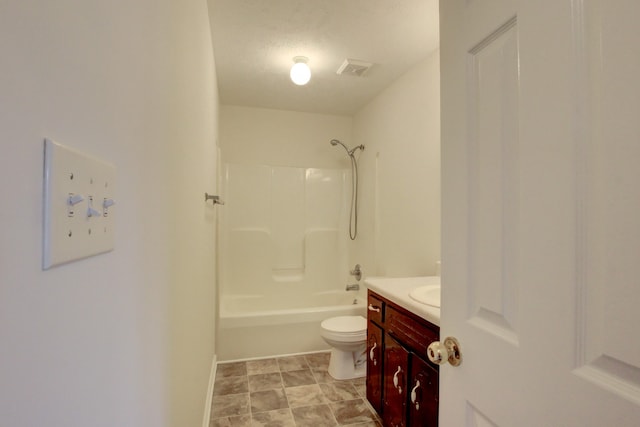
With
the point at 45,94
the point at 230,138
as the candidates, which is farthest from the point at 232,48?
the point at 45,94

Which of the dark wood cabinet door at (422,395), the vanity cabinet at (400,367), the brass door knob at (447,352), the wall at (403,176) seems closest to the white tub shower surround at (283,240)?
the wall at (403,176)

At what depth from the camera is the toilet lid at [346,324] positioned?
8.24 feet

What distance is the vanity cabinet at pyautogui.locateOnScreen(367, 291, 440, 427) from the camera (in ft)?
4.50

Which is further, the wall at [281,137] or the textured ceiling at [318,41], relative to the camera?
the wall at [281,137]

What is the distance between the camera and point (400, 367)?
1628 millimetres

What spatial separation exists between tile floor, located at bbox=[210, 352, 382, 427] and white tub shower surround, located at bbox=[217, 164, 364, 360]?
47 centimetres

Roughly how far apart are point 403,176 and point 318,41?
1210mm

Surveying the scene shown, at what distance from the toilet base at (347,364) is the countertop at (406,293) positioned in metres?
0.84

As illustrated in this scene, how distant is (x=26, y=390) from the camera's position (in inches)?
11.8

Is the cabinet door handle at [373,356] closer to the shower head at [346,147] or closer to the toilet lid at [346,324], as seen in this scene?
the toilet lid at [346,324]

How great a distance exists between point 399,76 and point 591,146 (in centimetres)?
241

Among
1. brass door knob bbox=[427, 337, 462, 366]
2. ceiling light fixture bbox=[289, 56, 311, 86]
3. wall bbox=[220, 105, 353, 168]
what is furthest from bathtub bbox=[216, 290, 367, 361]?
brass door knob bbox=[427, 337, 462, 366]

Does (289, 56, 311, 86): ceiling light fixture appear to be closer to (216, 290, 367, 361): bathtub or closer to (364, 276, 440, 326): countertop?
(364, 276, 440, 326): countertop

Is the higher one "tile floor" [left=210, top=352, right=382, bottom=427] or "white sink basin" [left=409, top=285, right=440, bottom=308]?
"white sink basin" [left=409, top=285, right=440, bottom=308]
